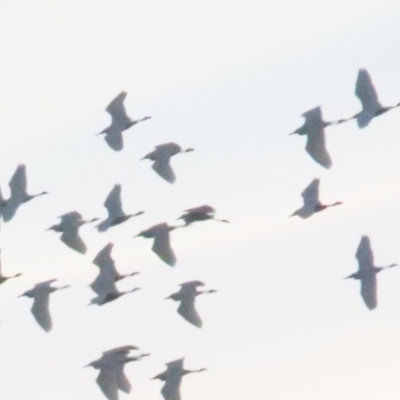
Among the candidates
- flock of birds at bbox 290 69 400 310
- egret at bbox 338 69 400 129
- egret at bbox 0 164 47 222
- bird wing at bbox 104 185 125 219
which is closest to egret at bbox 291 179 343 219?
flock of birds at bbox 290 69 400 310

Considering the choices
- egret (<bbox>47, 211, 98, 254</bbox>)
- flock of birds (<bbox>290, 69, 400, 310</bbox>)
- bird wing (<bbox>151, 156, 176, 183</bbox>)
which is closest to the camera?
flock of birds (<bbox>290, 69, 400, 310</bbox>)

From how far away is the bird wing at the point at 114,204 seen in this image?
235ft

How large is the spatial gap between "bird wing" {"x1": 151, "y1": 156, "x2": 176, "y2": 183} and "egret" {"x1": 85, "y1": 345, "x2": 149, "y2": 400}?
14.2 ft

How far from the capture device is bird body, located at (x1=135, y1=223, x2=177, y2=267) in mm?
69125

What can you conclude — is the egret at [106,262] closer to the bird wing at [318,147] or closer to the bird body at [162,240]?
the bird body at [162,240]

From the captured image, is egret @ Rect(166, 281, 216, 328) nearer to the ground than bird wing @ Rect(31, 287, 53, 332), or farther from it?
nearer to the ground

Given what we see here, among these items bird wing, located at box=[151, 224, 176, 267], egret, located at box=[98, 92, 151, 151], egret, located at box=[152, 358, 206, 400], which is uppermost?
egret, located at box=[98, 92, 151, 151]

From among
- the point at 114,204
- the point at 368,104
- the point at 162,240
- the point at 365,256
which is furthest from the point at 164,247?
the point at 368,104

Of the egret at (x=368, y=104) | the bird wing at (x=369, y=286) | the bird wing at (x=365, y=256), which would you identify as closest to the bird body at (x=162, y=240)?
the bird wing at (x=365, y=256)

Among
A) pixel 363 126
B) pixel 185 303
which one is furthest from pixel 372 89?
pixel 185 303

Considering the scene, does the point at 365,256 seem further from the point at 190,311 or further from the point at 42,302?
the point at 42,302

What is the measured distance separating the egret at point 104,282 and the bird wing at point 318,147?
5.82 metres

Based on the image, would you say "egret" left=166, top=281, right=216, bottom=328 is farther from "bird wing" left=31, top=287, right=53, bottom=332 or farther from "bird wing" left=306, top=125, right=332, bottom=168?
"bird wing" left=306, top=125, right=332, bottom=168

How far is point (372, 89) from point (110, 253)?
818 cm
